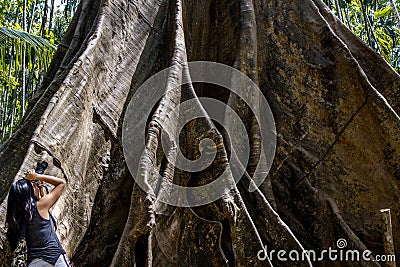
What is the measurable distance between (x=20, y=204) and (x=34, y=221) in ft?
0.35

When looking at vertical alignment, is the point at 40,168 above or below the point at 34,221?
above

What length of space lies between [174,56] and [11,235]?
4.98 feet

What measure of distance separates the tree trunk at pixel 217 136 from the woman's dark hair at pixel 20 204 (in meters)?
0.13

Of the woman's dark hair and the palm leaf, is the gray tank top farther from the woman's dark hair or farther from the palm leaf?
the palm leaf

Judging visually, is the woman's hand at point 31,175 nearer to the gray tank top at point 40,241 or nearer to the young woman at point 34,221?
the young woman at point 34,221

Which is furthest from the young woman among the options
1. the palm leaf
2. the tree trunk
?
the palm leaf

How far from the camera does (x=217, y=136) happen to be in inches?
121

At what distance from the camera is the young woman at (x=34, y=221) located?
2.42 meters

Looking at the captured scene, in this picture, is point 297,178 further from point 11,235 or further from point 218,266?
point 11,235

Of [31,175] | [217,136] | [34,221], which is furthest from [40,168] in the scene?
[217,136]

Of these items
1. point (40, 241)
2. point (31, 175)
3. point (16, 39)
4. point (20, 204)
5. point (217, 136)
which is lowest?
point (40, 241)

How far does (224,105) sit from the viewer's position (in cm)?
373

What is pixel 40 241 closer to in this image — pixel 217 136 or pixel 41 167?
pixel 41 167

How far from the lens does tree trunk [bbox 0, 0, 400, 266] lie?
292cm
